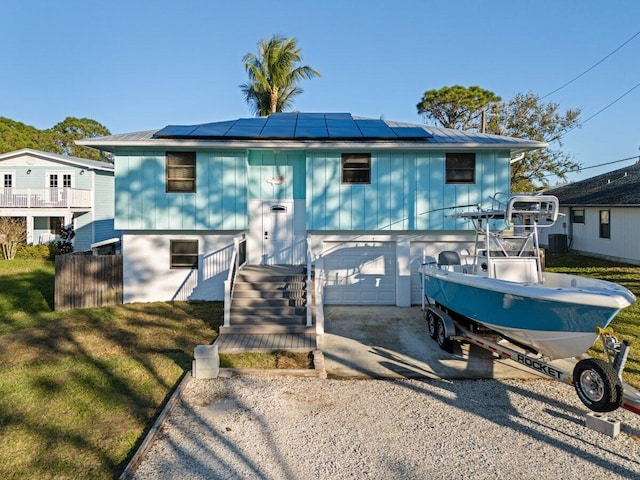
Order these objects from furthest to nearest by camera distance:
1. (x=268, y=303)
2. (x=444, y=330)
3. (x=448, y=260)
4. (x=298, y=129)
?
(x=298, y=129)
(x=268, y=303)
(x=448, y=260)
(x=444, y=330)

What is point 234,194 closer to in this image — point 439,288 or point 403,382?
point 439,288

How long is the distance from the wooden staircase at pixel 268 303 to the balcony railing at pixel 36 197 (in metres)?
18.1

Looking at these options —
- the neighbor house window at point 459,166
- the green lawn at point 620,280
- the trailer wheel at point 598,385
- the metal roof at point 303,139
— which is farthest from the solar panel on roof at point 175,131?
the green lawn at point 620,280

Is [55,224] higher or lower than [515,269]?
higher

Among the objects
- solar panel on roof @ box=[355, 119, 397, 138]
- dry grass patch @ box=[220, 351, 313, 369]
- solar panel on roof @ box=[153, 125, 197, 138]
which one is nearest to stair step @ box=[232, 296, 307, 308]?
dry grass patch @ box=[220, 351, 313, 369]

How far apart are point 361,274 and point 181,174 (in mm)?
6049

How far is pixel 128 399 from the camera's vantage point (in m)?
5.70

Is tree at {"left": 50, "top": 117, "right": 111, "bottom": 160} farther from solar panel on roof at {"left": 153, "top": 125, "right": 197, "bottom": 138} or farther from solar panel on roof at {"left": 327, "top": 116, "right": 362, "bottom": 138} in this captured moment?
solar panel on roof at {"left": 327, "top": 116, "right": 362, "bottom": 138}

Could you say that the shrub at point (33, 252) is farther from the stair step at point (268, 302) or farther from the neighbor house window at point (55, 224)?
the stair step at point (268, 302)

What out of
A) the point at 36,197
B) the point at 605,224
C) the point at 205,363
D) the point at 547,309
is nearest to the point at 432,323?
the point at 547,309

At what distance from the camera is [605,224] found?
66.4 feet

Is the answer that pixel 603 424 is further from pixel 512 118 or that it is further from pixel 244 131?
pixel 512 118

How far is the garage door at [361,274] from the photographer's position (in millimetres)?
11875

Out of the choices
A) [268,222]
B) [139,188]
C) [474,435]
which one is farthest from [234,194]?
[474,435]
